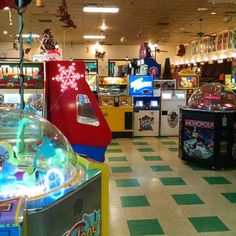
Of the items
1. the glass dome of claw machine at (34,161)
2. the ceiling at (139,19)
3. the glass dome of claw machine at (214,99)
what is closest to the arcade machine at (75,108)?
the glass dome of claw machine at (34,161)

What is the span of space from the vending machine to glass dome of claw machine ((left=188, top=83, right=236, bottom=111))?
7.99ft

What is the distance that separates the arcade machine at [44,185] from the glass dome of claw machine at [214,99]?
13.7ft

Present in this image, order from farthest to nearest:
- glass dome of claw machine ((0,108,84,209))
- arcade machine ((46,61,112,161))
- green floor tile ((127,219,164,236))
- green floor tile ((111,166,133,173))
A: green floor tile ((111,166,133,173)), arcade machine ((46,61,112,161)), green floor tile ((127,219,164,236)), glass dome of claw machine ((0,108,84,209))

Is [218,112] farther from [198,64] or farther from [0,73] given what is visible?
[198,64]

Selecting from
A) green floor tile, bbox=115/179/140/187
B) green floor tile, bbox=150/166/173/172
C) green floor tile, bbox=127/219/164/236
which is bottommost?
green floor tile, bbox=127/219/164/236

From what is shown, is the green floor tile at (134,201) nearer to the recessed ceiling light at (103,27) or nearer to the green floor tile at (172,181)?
the green floor tile at (172,181)

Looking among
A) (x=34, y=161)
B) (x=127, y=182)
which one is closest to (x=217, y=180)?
(x=127, y=182)

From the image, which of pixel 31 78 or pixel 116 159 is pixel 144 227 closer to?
pixel 31 78

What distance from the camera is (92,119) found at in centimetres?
381

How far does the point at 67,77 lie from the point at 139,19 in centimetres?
1042

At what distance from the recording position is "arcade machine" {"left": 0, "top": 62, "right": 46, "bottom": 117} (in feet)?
13.1

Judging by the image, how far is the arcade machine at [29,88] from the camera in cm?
401

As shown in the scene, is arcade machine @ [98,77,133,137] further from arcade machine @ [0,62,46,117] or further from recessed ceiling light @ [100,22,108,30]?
recessed ceiling light @ [100,22,108,30]

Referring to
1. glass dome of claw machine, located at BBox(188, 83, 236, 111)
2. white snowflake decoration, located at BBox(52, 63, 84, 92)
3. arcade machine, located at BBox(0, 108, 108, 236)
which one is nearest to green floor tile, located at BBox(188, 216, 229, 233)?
arcade machine, located at BBox(0, 108, 108, 236)
